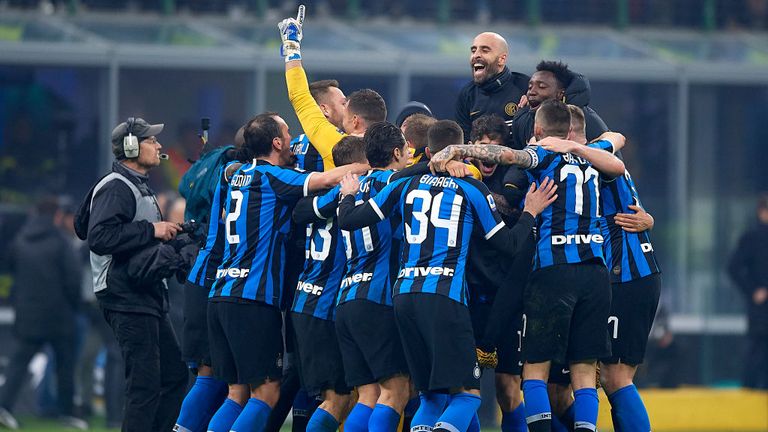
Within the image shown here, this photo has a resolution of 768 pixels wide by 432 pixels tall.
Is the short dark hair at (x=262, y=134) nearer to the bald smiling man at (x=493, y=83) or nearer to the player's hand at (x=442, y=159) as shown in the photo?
the player's hand at (x=442, y=159)

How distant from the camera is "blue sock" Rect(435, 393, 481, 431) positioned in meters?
8.07

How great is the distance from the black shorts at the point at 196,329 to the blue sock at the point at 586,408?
7.88 ft

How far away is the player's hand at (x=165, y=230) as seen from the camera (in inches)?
362

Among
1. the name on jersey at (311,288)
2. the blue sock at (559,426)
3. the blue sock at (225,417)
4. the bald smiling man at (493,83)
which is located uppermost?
the bald smiling man at (493,83)

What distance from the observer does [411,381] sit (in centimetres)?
864

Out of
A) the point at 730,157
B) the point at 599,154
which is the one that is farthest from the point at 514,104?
the point at 730,157

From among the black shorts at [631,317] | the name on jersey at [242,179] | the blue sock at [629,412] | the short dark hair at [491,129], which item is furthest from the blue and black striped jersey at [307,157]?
the blue sock at [629,412]

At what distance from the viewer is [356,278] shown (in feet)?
27.9

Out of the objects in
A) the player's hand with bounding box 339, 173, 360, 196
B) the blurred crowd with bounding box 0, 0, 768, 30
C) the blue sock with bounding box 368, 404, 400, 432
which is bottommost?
the blue sock with bounding box 368, 404, 400, 432

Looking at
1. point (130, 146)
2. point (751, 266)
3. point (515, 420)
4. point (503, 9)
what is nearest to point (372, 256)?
point (515, 420)

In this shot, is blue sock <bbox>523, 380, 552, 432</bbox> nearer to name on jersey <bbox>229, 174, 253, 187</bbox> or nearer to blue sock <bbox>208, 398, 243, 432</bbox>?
blue sock <bbox>208, 398, 243, 432</bbox>

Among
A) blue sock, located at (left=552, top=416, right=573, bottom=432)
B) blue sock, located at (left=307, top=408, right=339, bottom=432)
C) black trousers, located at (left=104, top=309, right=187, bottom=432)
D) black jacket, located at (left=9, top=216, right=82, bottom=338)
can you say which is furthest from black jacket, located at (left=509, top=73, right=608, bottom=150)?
black jacket, located at (left=9, top=216, right=82, bottom=338)

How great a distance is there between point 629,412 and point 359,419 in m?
1.61

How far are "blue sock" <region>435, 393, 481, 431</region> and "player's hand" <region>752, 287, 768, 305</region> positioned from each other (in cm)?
784
